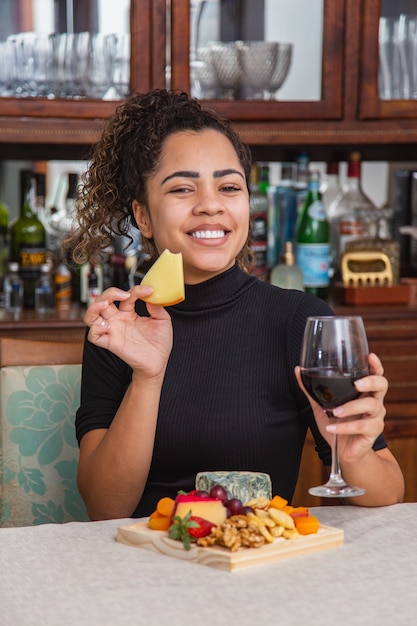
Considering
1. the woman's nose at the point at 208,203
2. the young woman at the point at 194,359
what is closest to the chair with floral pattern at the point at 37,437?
the young woman at the point at 194,359

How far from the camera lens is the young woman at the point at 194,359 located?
129 centimetres

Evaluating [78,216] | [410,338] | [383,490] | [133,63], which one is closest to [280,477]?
[383,490]

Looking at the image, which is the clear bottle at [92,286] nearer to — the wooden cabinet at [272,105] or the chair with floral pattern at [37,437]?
the wooden cabinet at [272,105]

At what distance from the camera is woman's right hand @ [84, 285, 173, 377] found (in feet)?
3.77

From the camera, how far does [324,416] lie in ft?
3.70

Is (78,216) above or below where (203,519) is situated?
above

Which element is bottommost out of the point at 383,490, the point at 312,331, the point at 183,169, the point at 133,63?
the point at 383,490

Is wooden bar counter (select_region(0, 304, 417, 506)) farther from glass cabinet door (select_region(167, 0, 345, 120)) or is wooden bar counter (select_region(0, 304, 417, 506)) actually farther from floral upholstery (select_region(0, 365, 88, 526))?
floral upholstery (select_region(0, 365, 88, 526))

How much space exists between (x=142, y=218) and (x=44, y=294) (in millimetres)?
1005

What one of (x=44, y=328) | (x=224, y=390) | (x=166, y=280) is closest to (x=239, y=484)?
(x=166, y=280)

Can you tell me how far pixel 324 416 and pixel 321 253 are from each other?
1479 mm

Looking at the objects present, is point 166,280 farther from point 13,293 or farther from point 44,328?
point 13,293

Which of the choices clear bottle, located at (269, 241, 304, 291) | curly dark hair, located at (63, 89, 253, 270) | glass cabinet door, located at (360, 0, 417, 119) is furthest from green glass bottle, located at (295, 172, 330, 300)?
curly dark hair, located at (63, 89, 253, 270)

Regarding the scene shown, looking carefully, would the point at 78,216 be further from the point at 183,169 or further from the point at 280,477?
the point at 280,477
